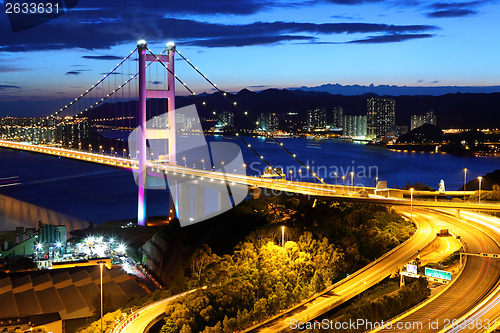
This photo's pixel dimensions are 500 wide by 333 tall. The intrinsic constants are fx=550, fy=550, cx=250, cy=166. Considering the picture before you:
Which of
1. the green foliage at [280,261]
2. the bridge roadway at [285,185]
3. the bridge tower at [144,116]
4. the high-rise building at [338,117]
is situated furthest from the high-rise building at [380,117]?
the green foliage at [280,261]

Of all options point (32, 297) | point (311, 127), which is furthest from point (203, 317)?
point (311, 127)

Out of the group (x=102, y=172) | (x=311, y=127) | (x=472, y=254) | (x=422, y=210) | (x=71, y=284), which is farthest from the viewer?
(x=311, y=127)

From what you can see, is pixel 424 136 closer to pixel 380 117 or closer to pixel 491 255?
pixel 380 117

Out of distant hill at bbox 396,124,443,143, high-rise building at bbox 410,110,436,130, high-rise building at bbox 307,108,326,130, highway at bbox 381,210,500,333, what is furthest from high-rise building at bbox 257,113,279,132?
highway at bbox 381,210,500,333

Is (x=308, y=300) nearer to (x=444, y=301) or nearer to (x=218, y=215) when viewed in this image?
(x=444, y=301)

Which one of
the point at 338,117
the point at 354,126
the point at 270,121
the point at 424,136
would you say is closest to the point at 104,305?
the point at 424,136

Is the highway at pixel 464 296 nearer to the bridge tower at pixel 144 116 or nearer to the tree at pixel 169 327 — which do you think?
the tree at pixel 169 327
